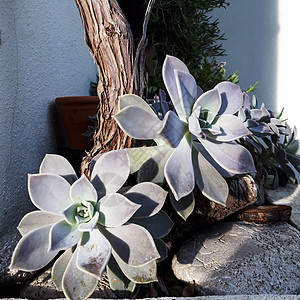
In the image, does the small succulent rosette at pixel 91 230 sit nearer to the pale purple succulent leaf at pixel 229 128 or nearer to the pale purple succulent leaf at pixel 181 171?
the pale purple succulent leaf at pixel 181 171

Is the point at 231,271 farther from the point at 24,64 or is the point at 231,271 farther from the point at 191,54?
the point at 191,54

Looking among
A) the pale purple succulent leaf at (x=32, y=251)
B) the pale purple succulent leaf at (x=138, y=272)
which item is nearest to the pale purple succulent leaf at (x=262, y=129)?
the pale purple succulent leaf at (x=138, y=272)

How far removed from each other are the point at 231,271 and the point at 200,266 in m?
0.07

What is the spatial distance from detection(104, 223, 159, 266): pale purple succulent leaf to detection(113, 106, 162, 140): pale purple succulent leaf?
7.2 inches

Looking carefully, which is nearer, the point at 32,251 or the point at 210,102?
the point at 32,251

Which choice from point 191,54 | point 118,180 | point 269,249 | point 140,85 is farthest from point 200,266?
point 191,54

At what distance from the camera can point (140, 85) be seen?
2.28 ft

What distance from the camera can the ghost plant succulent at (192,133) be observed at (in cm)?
57

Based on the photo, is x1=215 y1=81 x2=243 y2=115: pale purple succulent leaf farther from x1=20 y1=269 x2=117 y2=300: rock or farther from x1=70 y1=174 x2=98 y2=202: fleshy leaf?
x1=20 y1=269 x2=117 y2=300: rock

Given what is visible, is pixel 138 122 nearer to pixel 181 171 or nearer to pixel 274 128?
pixel 181 171

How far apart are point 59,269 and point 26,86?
623 mm

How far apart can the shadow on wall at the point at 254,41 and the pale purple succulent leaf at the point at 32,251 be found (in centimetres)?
220

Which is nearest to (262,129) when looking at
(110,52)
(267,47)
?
(110,52)

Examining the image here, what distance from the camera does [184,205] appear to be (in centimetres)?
61
